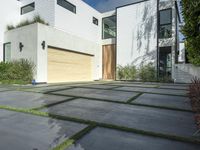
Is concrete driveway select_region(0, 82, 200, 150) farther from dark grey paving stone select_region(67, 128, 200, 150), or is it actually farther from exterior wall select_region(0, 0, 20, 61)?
exterior wall select_region(0, 0, 20, 61)

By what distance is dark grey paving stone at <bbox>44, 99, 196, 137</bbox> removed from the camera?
8.34ft

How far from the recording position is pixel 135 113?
→ 336cm

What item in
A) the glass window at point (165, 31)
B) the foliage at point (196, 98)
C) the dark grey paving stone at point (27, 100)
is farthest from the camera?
the glass window at point (165, 31)

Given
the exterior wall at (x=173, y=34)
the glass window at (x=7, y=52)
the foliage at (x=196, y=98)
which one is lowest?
the foliage at (x=196, y=98)

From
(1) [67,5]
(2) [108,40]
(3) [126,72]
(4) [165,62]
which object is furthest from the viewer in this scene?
(2) [108,40]

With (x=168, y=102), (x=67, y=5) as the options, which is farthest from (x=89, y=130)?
(x=67, y=5)

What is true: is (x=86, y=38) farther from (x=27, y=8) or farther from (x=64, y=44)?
(x=27, y=8)

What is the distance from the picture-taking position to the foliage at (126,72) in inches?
525

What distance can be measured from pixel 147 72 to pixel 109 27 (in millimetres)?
6630

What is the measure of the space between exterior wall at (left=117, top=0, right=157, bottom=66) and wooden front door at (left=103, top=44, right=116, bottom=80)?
81cm

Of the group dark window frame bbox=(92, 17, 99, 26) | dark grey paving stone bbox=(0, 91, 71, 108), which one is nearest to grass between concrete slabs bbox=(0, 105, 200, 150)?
dark grey paving stone bbox=(0, 91, 71, 108)

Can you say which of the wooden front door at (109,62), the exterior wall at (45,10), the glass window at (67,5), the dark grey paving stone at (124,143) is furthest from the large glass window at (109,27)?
the dark grey paving stone at (124,143)

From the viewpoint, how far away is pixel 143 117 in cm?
309

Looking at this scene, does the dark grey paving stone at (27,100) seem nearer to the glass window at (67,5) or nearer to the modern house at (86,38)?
the modern house at (86,38)
